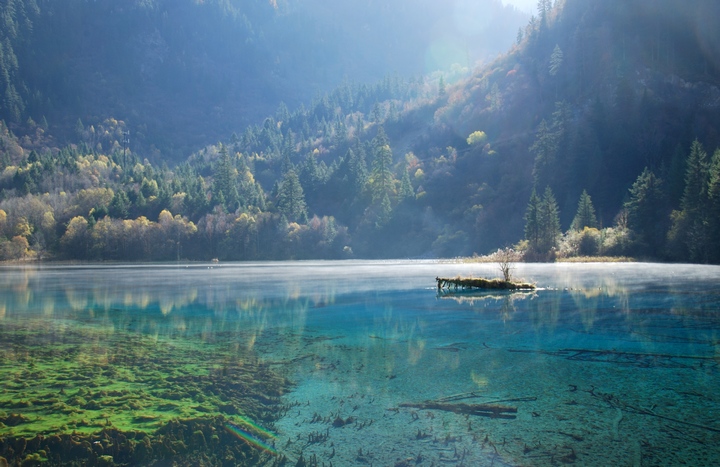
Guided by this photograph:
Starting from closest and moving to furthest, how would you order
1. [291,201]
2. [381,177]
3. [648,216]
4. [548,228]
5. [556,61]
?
[648,216], [548,228], [291,201], [381,177], [556,61]

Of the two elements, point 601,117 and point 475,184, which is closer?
point 601,117

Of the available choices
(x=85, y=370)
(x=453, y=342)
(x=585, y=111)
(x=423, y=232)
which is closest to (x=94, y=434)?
(x=85, y=370)

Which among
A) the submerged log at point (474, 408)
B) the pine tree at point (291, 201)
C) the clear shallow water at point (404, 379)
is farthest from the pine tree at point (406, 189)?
the submerged log at point (474, 408)

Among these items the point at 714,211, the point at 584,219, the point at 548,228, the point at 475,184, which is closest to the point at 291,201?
the point at 475,184

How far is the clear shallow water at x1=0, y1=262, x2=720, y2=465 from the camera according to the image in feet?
34.0

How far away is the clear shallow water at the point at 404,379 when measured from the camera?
10375 millimetres

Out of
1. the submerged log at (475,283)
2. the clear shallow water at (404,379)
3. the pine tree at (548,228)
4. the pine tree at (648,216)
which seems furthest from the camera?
the pine tree at (548,228)

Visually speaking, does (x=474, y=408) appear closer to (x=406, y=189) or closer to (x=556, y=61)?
(x=406, y=189)

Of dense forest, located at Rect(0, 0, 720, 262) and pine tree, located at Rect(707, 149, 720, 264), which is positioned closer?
pine tree, located at Rect(707, 149, 720, 264)

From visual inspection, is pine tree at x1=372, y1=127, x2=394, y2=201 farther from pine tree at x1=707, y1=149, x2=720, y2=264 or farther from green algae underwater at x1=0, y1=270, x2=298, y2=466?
green algae underwater at x1=0, y1=270, x2=298, y2=466

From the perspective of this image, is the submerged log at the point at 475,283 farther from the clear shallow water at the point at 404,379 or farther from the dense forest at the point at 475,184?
the dense forest at the point at 475,184

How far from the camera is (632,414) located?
38.2ft

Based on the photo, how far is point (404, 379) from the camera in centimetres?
1502

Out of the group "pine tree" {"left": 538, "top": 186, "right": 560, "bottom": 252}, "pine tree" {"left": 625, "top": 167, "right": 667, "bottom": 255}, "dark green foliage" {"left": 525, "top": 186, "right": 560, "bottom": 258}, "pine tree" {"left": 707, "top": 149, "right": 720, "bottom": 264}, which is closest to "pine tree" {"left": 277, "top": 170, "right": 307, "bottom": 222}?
"dark green foliage" {"left": 525, "top": 186, "right": 560, "bottom": 258}
